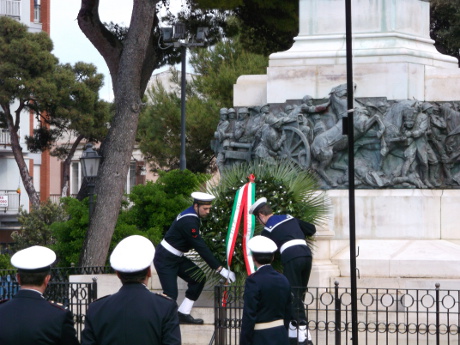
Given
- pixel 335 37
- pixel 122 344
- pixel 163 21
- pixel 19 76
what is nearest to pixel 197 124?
pixel 19 76

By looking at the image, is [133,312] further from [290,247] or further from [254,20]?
[254,20]

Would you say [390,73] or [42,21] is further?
[42,21]

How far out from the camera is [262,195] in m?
13.1

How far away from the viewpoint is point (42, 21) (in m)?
51.9

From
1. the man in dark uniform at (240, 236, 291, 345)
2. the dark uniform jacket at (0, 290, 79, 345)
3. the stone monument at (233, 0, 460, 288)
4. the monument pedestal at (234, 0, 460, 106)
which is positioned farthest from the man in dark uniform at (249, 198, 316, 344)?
the dark uniform jacket at (0, 290, 79, 345)

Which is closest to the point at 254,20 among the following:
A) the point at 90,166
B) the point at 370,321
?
the point at 90,166

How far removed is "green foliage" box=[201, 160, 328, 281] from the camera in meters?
13.0

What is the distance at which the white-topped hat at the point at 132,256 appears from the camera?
6543 mm

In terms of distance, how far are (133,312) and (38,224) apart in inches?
1180

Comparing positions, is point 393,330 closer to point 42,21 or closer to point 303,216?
point 303,216

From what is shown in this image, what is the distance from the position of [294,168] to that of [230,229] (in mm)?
1619

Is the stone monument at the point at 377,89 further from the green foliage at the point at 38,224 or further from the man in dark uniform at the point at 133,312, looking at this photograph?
the green foliage at the point at 38,224

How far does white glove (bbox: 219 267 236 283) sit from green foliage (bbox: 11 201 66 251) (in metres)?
22.9

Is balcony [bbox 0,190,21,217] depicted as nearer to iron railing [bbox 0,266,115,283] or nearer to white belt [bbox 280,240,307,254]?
iron railing [bbox 0,266,115,283]
